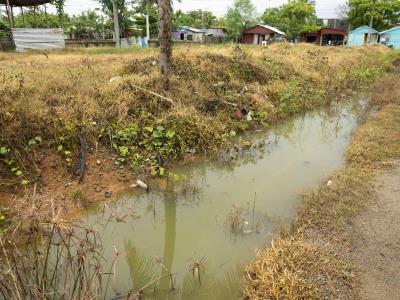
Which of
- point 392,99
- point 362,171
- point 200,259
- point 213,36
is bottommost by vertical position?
point 200,259

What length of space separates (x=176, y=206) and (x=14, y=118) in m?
3.31

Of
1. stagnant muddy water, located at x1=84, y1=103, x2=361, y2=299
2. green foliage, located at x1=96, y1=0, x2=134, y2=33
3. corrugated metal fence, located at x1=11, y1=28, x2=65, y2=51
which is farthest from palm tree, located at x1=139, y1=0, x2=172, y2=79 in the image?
green foliage, located at x1=96, y1=0, x2=134, y2=33

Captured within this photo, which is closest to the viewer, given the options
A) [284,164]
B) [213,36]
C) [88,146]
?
[88,146]

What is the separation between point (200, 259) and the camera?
11.5 feet

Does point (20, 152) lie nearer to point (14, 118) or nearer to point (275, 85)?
point (14, 118)

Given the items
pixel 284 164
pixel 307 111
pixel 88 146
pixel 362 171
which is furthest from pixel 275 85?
pixel 88 146

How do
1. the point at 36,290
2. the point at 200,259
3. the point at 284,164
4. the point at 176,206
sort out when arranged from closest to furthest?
the point at 36,290 < the point at 200,259 < the point at 176,206 < the point at 284,164

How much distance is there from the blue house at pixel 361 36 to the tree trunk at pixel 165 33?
119ft

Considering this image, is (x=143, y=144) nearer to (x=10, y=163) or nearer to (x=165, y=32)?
(x=10, y=163)

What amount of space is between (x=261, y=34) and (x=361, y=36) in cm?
1214

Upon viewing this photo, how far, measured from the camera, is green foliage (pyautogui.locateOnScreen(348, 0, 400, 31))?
1564 inches

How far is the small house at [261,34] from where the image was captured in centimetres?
3726

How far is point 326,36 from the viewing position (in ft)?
136

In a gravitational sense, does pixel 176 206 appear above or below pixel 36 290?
below
